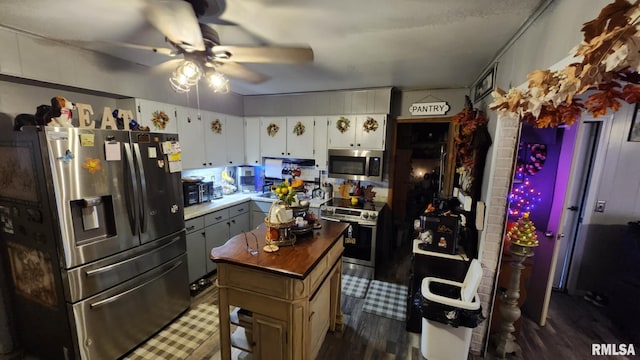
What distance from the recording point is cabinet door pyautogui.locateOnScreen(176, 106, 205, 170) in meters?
3.08

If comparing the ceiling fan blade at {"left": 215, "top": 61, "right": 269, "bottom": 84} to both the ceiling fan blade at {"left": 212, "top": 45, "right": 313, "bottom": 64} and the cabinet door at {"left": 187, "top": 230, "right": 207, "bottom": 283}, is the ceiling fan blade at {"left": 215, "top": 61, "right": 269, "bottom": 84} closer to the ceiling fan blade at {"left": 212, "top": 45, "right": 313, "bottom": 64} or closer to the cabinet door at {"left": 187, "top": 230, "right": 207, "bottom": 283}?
the ceiling fan blade at {"left": 212, "top": 45, "right": 313, "bottom": 64}

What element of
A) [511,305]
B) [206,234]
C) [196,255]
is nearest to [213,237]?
[206,234]

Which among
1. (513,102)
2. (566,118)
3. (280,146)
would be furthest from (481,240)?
(280,146)

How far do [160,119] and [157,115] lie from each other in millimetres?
49

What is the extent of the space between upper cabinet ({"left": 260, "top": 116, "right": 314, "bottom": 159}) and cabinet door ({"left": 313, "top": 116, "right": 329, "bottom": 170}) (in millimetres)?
63

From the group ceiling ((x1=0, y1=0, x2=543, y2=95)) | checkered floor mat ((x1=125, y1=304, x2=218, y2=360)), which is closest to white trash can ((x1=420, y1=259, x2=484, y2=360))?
ceiling ((x1=0, y1=0, x2=543, y2=95))

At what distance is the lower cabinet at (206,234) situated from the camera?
2.88 m

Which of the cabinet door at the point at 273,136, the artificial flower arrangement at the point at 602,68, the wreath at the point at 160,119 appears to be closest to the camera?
the artificial flower arrangement at the point at 602,68

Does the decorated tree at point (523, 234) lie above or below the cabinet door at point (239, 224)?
above

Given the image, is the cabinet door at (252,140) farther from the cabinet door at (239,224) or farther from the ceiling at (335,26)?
the ceiling at (335,26)

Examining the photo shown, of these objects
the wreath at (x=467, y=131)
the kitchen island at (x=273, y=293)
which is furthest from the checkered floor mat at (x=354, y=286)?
the wreath at (x=467, y=131)

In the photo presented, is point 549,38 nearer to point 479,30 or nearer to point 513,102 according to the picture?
point 479,30

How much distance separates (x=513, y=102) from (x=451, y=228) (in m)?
1.37

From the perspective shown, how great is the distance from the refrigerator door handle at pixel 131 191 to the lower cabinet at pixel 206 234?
727mm
